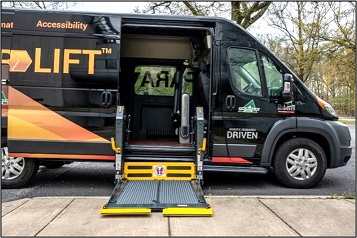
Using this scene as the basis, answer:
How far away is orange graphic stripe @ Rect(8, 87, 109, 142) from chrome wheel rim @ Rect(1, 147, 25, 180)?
0.39m

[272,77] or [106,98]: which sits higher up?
[272,77]

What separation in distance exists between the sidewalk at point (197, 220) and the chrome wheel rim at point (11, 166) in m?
0.94

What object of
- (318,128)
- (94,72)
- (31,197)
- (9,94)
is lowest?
→ (31,197)

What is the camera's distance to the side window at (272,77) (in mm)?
5520

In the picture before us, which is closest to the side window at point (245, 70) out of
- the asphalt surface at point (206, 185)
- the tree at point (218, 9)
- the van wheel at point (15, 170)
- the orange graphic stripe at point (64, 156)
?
the asphalt surface at point (206, 185)

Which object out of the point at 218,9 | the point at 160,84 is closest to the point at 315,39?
the point at 218,9

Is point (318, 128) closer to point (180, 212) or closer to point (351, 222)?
point (351, 222)

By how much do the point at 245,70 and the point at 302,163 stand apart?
179cm

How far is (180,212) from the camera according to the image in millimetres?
4027

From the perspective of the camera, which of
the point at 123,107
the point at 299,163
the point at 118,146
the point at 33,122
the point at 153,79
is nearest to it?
the point at 118,146

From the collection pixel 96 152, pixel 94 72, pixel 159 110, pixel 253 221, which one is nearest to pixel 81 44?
pixel 94 72

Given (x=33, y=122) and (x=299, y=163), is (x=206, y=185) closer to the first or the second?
(x=299, y=163)

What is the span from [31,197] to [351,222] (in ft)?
14.2

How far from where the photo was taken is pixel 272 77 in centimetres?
555
